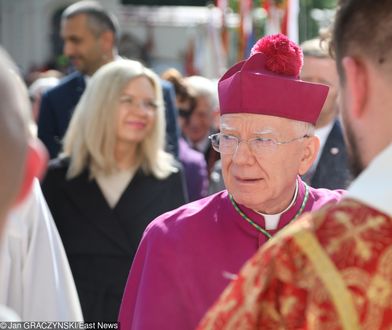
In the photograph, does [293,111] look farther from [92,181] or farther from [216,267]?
[92,181]

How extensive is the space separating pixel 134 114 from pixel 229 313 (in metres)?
3.58

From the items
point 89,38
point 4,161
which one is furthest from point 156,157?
point 4,161

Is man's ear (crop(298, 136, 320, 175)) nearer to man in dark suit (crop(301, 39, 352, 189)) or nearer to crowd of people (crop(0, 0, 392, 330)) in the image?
crowd of people (crop(0, 0, 392, 330))

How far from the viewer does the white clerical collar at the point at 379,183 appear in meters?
1.94

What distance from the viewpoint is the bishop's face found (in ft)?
11.2

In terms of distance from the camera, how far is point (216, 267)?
3.23 metres

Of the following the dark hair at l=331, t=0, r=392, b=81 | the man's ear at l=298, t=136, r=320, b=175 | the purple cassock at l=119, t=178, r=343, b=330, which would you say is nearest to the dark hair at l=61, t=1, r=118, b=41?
the man's ear at l=298, t=136, r=320, b=175

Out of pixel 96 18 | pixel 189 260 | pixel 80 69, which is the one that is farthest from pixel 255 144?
pixel 96 18

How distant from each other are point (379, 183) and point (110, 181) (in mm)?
3468

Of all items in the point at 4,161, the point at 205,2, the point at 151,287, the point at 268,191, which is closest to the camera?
the point at 4,161

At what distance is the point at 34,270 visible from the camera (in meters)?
3.62

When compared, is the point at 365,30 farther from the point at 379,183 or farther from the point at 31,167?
the point at 31,167

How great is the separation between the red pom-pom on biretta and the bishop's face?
0.57 feet

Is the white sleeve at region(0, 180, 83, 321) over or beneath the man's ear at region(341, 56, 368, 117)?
beneath
